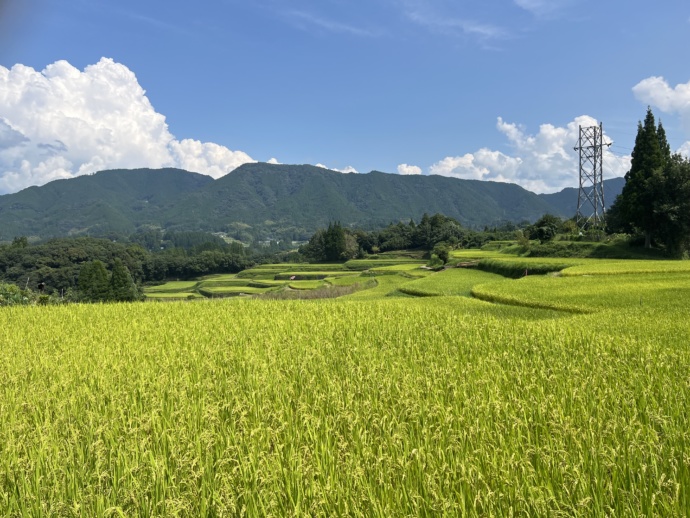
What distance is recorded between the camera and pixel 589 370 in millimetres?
6211

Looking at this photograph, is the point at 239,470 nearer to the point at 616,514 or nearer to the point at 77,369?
the point at 616,514

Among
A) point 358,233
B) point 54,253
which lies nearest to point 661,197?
point 358,233

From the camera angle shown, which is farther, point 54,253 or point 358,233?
point 358,233

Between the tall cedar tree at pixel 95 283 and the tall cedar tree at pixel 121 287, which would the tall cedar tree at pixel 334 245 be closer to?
the tall cedar tree at pixel 121 287

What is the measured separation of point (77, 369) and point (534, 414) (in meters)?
6.56

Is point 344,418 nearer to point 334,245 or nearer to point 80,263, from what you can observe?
point 334,245

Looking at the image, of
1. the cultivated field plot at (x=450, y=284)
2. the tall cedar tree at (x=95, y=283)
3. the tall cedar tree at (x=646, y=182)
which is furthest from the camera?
the tall cedar tree at (x=95, y=283)

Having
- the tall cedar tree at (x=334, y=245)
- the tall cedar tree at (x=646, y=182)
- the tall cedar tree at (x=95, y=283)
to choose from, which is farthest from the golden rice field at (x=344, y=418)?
the tall cedar tree at (x=334, y=245)

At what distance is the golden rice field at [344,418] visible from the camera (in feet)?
9.32

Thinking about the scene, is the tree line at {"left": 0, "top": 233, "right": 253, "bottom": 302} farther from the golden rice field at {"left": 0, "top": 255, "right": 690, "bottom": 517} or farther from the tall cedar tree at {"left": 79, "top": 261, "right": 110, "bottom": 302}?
the golden rice field at {"left": 0, "top": 255, "right": 690, "bottom": 517}

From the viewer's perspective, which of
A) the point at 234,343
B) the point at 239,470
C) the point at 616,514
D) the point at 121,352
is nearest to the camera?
the point at 616,514

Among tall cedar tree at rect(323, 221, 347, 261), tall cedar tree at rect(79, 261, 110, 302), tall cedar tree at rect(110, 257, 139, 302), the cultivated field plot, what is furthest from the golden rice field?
tall cedar tree at rect(323, 221, 347, 261)

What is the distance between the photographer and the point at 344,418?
4.21 meters

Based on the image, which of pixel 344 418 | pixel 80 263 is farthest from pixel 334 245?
pixel 344 418
